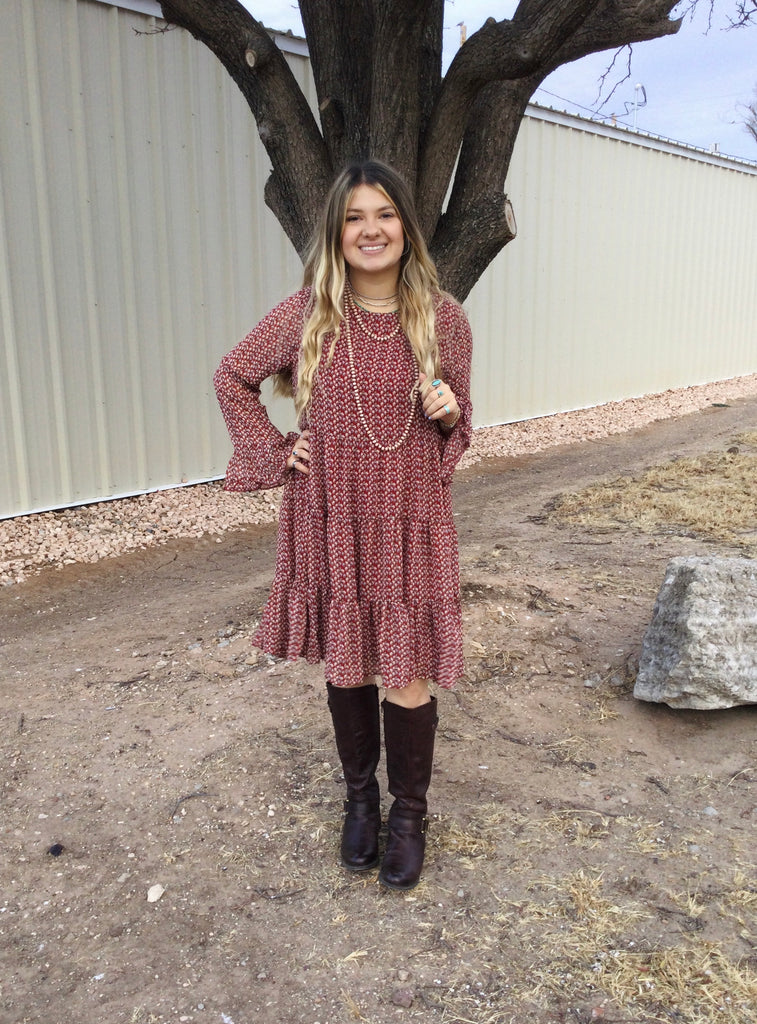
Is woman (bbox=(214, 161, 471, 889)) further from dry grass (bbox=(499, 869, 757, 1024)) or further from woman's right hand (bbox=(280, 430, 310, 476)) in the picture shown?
dry grass (bbox=(499, 869, 757, 1024))

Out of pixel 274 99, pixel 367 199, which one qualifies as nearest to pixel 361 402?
pixel 367 199

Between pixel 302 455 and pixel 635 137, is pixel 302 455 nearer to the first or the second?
pixel 302 455

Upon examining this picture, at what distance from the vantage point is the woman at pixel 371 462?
210 cm

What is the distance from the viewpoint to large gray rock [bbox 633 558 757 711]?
9.57 ft

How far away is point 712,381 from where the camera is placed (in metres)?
13.1

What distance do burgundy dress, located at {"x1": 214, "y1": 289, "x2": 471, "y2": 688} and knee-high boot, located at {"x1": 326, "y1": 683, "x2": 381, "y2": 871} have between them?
0.12 m

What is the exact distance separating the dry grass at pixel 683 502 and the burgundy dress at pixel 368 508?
3.02m

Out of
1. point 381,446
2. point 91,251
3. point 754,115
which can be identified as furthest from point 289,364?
point 754,115

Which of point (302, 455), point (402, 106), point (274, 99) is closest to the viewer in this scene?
point (302, 455)

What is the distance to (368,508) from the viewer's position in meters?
2.11

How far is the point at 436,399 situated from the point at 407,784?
1.00m

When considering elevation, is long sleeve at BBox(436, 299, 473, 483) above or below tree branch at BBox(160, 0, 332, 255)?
below

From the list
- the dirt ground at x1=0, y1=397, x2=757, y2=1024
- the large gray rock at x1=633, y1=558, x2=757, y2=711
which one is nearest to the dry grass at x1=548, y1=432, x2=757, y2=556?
the dirt ground at x1=0, y1=397, x2=757, y2=1024

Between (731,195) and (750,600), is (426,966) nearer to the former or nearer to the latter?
(750,600)
